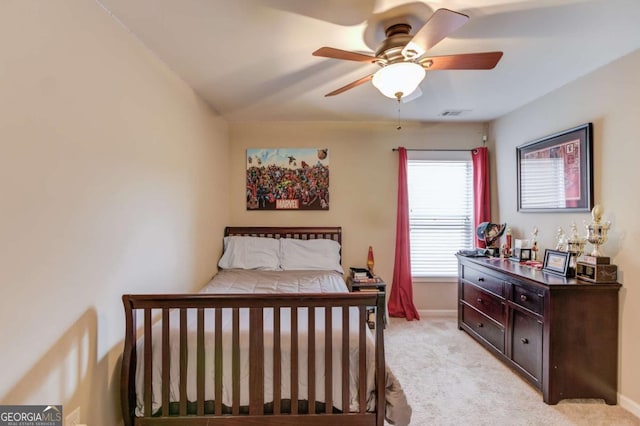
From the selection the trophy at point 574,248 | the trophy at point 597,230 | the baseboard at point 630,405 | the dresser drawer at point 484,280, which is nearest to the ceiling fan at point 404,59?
the trophy at point 597,230

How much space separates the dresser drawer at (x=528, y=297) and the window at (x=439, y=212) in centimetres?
137

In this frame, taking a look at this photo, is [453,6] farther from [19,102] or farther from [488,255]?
[488,255]

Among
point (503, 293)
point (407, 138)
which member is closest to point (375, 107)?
point (407, 138)

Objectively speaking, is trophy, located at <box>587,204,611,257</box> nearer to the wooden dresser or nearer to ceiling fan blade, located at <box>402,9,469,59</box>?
the wooden dresser

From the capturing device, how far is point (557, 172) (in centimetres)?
267

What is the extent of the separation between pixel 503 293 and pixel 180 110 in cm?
311

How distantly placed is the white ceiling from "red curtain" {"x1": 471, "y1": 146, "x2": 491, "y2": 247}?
32.1 inches

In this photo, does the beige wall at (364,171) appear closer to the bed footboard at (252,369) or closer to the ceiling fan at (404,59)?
the ceiling fan at (404,59)


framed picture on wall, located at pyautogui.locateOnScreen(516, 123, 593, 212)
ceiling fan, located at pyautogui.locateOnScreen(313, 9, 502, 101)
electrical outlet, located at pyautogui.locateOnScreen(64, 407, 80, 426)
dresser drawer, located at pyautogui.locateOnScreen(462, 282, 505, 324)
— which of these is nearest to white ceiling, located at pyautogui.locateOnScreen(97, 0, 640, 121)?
ceiling fan, located at pyautogui.locateOnScreen(313, 9, 502, 101)

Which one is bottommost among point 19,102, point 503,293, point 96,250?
point 503,293

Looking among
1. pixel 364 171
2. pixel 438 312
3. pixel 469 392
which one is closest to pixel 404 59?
pixel 364 171

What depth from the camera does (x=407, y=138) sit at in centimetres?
381

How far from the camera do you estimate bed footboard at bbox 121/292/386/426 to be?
1.56 metres

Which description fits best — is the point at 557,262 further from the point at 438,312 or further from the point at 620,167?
the point at 438,312
